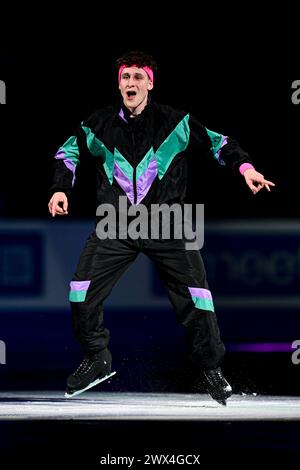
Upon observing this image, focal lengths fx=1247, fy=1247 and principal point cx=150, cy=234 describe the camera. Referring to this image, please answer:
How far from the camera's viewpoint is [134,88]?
6734 mm

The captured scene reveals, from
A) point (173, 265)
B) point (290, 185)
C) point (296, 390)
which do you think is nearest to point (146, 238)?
point (173, 265)

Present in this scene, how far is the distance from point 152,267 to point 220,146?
5.24 m

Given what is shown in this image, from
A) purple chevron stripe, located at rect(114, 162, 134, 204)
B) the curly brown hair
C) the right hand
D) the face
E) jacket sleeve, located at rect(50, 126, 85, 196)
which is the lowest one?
the right hand

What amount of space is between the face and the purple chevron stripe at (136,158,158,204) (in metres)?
0.32

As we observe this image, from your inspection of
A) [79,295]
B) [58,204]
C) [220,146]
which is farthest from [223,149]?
[79,295]

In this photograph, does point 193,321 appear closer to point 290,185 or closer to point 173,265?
point 173,265

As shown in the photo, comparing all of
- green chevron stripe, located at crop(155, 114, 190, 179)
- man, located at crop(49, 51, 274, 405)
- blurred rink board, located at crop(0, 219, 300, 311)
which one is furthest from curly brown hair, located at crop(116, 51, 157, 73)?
blurred rink board, located at crop(0, 219, 300, 311)

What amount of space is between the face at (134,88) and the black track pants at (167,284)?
2.40ft

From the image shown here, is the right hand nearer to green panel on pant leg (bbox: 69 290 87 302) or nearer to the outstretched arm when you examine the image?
green panel on pant leg (bbox: 69 290 87 302)

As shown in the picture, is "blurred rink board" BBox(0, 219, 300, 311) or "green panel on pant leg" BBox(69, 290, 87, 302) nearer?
"green panel on pant leg" BBox(69, 290, 87, 302)

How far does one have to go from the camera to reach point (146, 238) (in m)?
6.66

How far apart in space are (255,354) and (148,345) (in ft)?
3.01

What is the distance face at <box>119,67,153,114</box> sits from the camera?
672 cm
